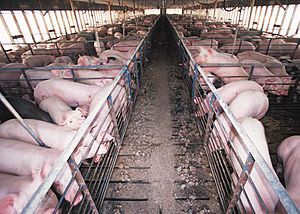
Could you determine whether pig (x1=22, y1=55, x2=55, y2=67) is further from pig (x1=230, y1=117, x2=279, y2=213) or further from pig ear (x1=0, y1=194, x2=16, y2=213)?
pig (x1=230, y1=117, x2=279, y2=213)

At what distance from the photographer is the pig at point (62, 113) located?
259 centimetres

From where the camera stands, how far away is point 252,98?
2736 millimetres

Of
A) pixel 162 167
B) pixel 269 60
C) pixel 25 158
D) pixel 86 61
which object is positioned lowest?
pixel 162 167

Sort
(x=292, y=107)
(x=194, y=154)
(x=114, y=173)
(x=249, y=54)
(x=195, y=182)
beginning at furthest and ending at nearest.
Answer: (x=249, y=54), (x=292, y=107), (x=194, y=154), (x=114, y=173), (x=195, y=182)

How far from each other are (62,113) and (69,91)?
0.64 m

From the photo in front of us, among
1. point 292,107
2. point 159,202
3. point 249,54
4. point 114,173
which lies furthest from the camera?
point 249,54

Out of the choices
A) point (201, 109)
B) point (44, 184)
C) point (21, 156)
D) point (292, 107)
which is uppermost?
point (44, 184)

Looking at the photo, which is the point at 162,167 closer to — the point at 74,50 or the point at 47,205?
the point at 47,205

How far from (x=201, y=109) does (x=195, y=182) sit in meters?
1.33

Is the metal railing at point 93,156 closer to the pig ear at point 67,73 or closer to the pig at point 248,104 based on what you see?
the pig ear at point 67,73

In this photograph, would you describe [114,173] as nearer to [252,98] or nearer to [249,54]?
[252,98]

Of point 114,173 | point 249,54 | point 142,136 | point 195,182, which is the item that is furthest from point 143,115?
point 249,54

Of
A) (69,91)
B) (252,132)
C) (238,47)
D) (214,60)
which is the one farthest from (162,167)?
(238,47)

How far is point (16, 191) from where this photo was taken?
1561 millimetres
